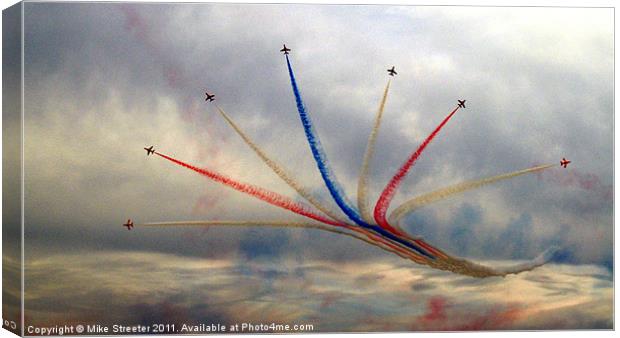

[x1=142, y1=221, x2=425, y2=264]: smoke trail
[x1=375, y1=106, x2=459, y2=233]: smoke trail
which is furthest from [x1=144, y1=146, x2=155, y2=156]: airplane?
[x1=375, y1=106, x2=459, y2=233]: smoke trail

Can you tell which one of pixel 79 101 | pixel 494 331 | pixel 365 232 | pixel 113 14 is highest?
pixel 113 14

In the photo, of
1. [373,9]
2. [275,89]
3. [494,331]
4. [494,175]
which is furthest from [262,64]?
[494,331]

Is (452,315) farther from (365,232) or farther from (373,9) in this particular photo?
(373,9)

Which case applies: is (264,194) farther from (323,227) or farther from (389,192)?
(389,192)

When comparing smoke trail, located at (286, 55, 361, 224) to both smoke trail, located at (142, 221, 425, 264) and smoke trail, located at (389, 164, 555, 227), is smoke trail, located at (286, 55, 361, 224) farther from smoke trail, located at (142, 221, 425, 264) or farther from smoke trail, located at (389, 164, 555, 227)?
smoke trail, located at (389, 164, 555, 227)

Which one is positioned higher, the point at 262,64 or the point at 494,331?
the point at 262,64

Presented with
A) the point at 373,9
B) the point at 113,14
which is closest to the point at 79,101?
the point at 113,14
